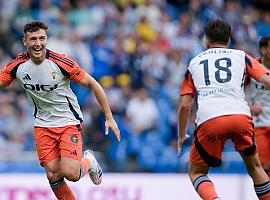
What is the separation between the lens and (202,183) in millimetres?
9555

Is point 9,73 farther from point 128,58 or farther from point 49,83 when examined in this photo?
point 128,58

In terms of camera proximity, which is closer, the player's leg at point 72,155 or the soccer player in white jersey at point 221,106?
the soccer player in white jersey at point 221,106

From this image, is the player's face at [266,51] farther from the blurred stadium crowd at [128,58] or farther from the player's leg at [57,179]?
the blurred stadium crowd at [128,58]

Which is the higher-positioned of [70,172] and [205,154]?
[205,154]

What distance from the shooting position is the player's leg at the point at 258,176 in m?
9.45

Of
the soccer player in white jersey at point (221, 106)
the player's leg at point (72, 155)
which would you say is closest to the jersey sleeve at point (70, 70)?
the player's leg at point (72, 155)

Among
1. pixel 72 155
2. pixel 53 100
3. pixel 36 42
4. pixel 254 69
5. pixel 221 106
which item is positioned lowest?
pixel 72 155

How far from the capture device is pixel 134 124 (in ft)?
52.4

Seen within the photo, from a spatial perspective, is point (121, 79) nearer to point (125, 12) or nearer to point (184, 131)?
point (125, 12)

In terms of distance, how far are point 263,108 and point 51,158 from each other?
8.75ft

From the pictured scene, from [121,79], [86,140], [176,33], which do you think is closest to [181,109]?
[86,140]

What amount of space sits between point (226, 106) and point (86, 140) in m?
A: 6.38

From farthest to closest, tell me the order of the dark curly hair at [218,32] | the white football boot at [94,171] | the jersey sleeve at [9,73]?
the white football boot at [94,171]
the jersey sleeve at [9,73]
the dark curly hair at [218,32]

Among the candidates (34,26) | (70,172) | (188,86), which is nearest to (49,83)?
(34,26)
